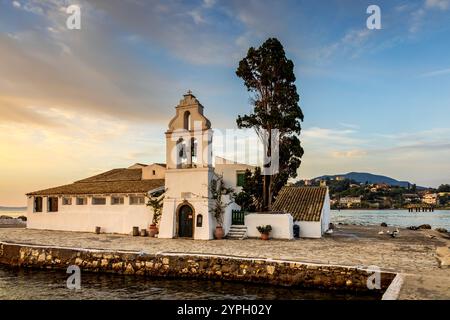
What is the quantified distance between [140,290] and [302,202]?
16.6m

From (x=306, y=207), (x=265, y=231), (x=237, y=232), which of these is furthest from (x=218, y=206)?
(x=306, y=207)

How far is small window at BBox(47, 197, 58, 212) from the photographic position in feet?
94.5

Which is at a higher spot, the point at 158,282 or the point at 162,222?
the point at 162,222

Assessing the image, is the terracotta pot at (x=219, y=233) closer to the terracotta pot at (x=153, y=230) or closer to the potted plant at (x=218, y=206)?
the potted plant at (x=218, y=206)

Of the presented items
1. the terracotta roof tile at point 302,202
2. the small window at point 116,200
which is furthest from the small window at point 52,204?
the terracotta roof tile at point 302,202

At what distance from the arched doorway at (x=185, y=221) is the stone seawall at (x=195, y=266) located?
6317 mm

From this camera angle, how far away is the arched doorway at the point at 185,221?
2280 centimetres

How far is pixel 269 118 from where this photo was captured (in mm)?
24594
